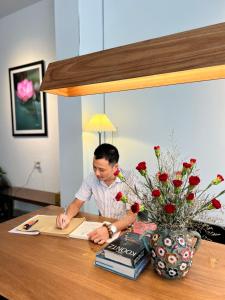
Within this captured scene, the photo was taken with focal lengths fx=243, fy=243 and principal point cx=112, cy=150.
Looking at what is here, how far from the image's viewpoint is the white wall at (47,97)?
3.19 m

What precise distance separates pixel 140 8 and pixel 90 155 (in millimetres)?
1587

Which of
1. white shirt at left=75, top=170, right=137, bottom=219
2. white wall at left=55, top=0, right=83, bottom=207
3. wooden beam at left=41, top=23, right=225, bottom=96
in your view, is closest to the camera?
wooden beam at left=41, top=23, right=225, bottom=96

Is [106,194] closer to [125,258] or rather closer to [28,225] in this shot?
[28,225]

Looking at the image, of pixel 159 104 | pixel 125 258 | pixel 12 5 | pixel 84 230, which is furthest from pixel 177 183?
pixel 12 5

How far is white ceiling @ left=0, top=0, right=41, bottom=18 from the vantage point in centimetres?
319

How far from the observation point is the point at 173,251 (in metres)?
0.90

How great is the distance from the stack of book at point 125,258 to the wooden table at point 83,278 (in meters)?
0.03

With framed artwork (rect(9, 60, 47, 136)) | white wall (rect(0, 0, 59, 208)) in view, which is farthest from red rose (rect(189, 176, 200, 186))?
framed artwork (rect(9, 60, 47, 136))

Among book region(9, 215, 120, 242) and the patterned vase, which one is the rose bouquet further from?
book region(9, 215, 120, 242)

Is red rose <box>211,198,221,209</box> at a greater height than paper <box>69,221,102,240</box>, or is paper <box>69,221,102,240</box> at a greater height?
red rose <box>211,198,221,209</box>

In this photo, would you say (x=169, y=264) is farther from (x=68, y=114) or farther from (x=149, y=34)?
(x=149, y=34)

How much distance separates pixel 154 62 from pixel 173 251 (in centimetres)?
69

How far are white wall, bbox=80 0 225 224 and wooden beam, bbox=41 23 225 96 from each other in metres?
1.18

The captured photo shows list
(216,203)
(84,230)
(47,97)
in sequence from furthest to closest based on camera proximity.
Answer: (47,97), (84,230), (216,203)
